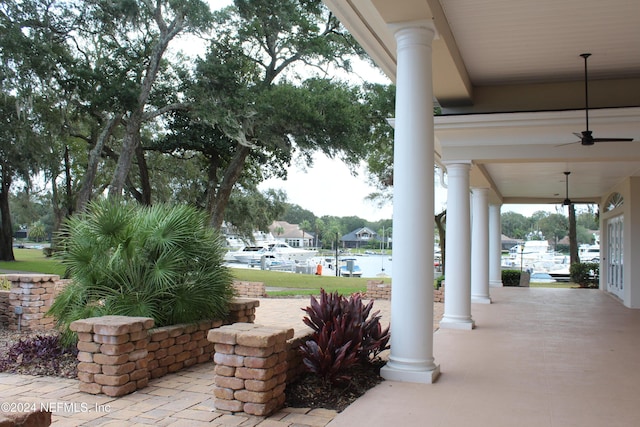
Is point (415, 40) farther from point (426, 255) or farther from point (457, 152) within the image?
point (457, 152)

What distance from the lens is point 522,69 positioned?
7383 mm

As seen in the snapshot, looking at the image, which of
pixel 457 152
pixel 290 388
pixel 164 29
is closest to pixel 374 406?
pixel 290 388

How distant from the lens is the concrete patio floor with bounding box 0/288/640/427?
4.27m

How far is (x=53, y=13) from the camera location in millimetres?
17453

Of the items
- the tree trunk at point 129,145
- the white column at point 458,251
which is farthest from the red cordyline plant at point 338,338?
the tree trunk at point 129,145

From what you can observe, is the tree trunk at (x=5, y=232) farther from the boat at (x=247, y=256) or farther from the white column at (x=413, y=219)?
the white column at (x=413, y=219)

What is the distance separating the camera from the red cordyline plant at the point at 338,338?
16.2ft

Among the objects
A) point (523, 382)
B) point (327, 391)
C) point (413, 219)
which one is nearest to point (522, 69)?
point (413, 219)

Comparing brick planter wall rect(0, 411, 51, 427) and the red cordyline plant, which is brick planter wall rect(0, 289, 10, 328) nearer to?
the red cordyline plant

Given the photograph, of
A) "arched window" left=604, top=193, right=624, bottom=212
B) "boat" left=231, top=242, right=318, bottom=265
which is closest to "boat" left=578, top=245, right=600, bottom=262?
"boat" left=231, top=242, right=318, bottom=265

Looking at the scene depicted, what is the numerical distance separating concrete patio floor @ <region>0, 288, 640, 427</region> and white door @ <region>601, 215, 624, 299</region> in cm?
690

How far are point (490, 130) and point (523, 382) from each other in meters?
4.09

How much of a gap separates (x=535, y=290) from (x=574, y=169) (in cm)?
602

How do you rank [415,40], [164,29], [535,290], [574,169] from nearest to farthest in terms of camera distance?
[415,40], [574,169], [535,290], [164,29]
